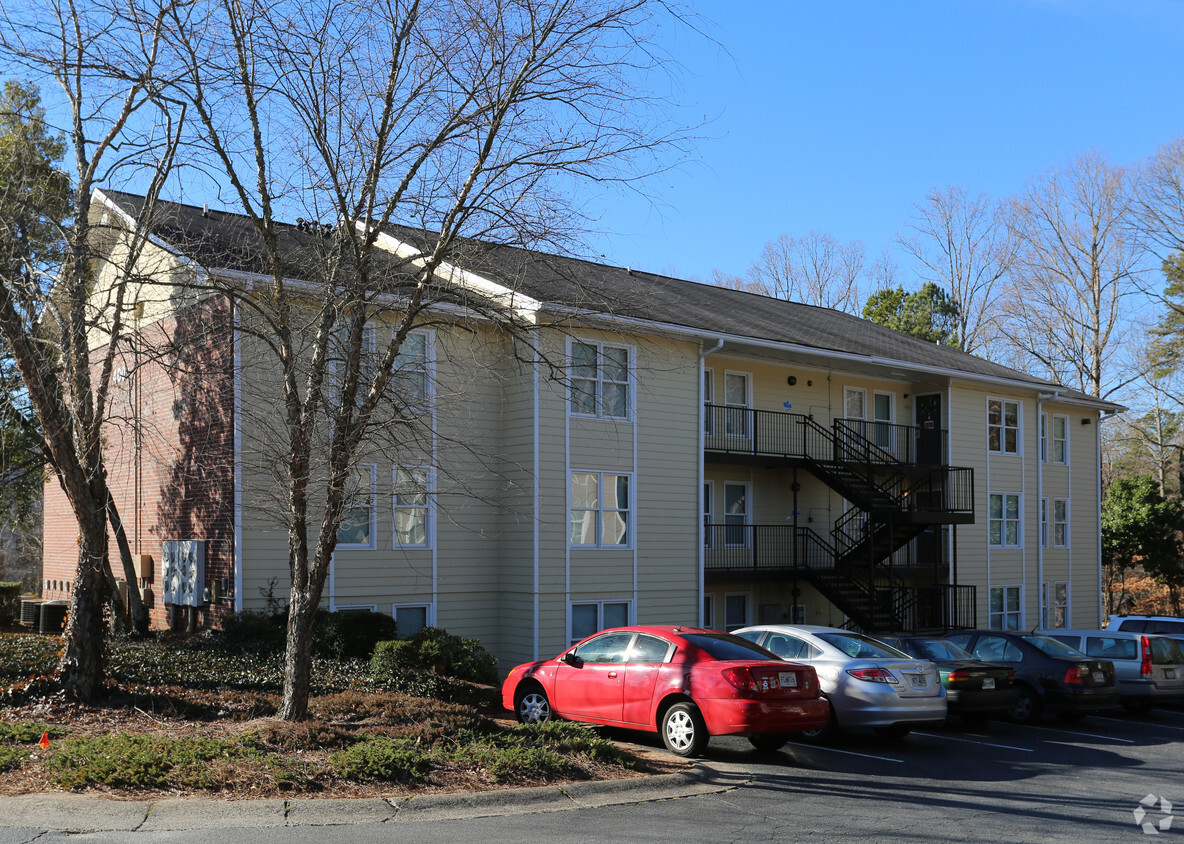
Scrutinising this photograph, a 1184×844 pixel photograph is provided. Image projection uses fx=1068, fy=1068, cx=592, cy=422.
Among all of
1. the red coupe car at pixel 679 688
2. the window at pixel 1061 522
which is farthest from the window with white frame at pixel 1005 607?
the red coupe car at pixel 679 688

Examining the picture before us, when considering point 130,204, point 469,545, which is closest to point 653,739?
point 469,545

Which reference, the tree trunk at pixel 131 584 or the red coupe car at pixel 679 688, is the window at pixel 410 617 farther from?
the red coupe car at pixel 679 688

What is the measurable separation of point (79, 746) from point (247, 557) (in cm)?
793

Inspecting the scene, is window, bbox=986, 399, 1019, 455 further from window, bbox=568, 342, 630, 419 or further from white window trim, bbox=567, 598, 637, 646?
white window trim, bbox=567, 598, 637, 646

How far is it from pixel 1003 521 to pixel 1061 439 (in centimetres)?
465

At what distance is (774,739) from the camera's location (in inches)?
494

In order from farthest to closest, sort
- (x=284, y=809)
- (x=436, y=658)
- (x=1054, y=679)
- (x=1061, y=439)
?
1. (x=1061, y=439)
2. (x=1054, y=679)
3. (x=436, y=658)
4. (x=284, y=809)

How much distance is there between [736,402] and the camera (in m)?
25.2

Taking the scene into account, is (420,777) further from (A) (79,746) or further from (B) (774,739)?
(B) (774,739)

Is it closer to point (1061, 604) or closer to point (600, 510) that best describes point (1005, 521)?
point (1061, 604)

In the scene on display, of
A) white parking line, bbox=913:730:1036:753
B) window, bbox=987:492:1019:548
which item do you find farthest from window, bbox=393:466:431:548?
window, bbox=987:492:1019:548

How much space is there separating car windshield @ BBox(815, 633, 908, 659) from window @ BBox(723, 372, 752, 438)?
33.6 feet

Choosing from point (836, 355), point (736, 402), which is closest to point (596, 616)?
point (736, 402)

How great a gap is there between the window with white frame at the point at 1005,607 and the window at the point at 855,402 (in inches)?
246
